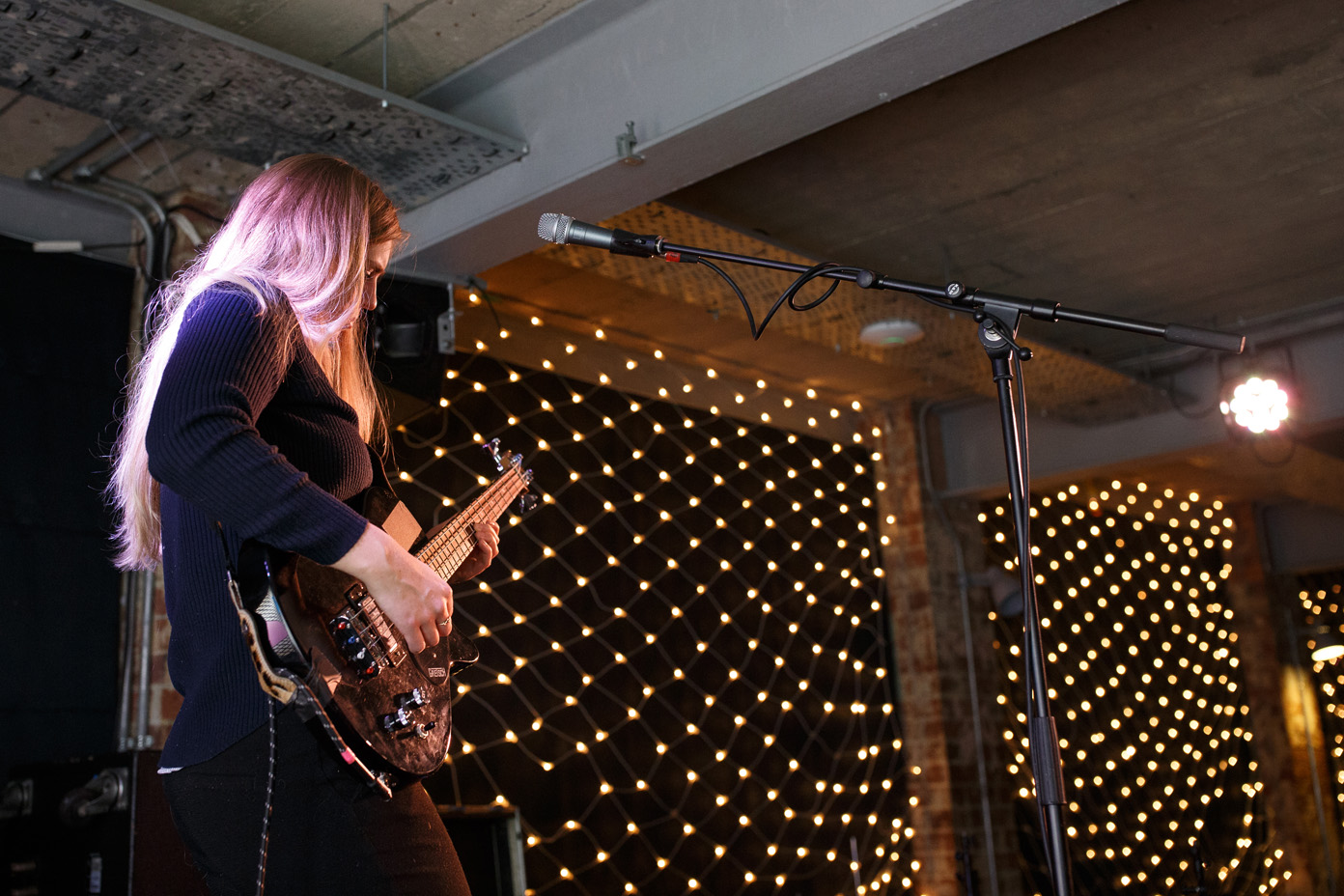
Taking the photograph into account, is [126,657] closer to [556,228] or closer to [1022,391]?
[556,228]

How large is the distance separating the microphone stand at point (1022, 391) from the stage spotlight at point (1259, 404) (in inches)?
111

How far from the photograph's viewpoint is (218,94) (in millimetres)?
2219

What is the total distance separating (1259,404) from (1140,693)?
1.89 meters

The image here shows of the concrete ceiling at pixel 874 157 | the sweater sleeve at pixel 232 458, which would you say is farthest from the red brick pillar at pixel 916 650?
the sweater sleeve at pixel 232 458

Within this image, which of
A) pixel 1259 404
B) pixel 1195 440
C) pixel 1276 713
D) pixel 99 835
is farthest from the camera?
pixel 1276 713

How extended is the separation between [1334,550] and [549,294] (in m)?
4.70

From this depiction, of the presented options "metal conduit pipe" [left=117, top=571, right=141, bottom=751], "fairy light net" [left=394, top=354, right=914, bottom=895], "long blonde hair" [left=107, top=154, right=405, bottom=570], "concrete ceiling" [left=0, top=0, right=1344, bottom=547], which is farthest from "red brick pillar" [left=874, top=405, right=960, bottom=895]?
"long blonde hair" [left=107, top=154, right=405, bottom=570]

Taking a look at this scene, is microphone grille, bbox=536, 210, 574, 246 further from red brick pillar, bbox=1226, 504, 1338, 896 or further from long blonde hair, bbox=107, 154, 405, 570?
red brick pillar, bbox=1226, 504, 1338, 896

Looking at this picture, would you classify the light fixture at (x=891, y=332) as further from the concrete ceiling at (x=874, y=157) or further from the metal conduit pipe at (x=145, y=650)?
the metal conduit pipe at (x=145, y=650)

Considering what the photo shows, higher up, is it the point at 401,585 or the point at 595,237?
the point at 595,237

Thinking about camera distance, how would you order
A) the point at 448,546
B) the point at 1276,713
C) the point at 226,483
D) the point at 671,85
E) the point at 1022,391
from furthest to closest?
the point at 1276,713 → the point at 671,85 → the point at 448,546 → the point at 1022,391 → the point at 226,483

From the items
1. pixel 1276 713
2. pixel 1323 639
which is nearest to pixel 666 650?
pixel 1276 713

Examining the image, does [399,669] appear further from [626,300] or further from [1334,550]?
[1334,550]

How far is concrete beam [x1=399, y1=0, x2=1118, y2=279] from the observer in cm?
199
